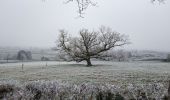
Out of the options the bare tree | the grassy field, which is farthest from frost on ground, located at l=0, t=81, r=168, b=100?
the bare tree

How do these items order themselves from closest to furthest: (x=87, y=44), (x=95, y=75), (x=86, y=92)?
(x=86, y=92)
(x=95, y=75)
(x=87, y=44)

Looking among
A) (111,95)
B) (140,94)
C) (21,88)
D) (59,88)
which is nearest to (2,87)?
(21,88)

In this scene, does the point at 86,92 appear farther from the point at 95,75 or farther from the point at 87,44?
the point at 87,44

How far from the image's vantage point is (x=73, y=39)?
62062 mm

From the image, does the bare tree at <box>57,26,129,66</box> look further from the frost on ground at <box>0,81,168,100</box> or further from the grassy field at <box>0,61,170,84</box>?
the frost on ground at <box>0,81,168,100</box>

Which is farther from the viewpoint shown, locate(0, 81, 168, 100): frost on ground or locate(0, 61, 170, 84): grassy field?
locate(0, 61, 170, 84): grassy field

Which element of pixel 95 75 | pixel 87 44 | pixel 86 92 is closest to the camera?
pixel 86 92

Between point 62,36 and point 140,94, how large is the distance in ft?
175

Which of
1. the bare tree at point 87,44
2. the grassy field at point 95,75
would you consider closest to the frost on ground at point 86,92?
the grassy field at point 95,75

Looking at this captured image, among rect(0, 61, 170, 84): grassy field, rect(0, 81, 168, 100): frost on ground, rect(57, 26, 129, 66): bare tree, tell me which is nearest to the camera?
rect(0, 81, 168, 100): frost on ground

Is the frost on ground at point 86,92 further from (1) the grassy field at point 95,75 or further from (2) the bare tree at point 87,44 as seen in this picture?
(2) the bare tree at point 87,44

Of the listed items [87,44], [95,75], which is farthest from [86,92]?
[87,44]

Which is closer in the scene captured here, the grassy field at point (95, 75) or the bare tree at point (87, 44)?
the grassy field at point (95, 75)

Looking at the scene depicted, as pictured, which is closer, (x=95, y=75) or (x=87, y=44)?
(x=95, y=75)
